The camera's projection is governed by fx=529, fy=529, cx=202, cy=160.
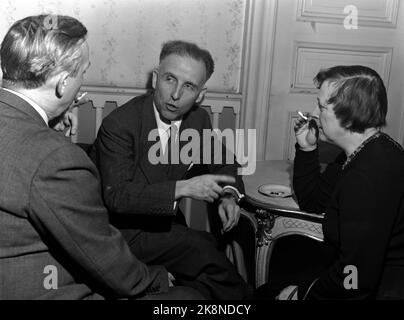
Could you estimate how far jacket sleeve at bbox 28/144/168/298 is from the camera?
1.23 meters

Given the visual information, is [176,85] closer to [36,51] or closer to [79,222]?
[36,51]

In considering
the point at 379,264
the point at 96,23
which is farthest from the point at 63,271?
the point at 96,23

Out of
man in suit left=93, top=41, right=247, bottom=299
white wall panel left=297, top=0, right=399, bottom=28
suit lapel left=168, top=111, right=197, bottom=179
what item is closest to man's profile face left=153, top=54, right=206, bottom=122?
man in suit left=93, top=41, right=247, bottom=299

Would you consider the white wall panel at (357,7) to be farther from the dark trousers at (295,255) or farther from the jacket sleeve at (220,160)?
the dark trousers at (295,255)

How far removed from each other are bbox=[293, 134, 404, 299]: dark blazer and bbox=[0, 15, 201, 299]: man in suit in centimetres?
58

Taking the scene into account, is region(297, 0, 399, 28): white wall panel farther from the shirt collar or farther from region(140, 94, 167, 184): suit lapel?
the shirt collar

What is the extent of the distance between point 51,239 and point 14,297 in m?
0.18

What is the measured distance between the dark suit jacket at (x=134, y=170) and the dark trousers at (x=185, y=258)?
0.07m

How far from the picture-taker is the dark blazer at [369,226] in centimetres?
157

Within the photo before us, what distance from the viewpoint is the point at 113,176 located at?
6.83ft

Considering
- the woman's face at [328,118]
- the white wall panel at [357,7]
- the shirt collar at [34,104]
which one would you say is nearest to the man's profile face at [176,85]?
the woman's face at [328,118]

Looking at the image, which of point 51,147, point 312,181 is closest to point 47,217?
point 51,147

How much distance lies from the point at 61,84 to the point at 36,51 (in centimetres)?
11
